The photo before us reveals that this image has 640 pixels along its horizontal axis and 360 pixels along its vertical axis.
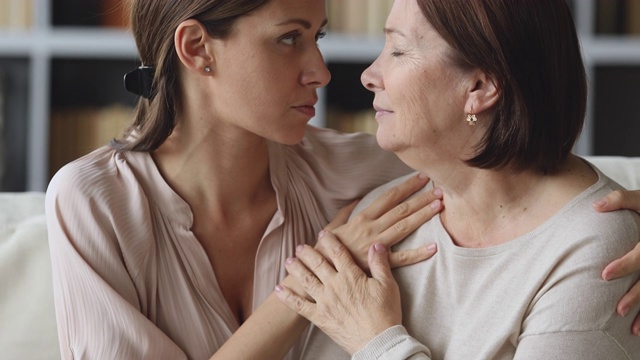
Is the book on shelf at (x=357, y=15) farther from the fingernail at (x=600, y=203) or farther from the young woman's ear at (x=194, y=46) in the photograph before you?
the fingernail at (x=600, y=203)

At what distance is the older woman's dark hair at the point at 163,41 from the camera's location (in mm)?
1854

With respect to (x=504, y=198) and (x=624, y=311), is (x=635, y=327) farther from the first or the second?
(x=504, y=198)

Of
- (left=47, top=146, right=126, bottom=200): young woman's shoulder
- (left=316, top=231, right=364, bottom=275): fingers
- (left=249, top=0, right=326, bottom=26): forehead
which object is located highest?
(left=249, top=0, right=326, bottom=26): forehead

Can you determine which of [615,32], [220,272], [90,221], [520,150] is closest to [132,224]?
[90,221]

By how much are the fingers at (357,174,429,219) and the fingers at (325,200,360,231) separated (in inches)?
3.4

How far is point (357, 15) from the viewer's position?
3.99 meters

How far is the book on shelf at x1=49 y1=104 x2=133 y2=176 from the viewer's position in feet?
13.3

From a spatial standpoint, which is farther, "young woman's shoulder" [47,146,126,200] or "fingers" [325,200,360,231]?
"fingers" [325,200,360,231]

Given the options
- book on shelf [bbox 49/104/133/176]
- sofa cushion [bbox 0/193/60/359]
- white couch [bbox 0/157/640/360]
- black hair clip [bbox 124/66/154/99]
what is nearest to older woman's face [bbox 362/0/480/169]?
black hair clip [bbox 124/66/154/99]

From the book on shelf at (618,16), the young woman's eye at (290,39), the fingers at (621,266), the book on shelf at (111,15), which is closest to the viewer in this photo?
the fingers at (621,266)

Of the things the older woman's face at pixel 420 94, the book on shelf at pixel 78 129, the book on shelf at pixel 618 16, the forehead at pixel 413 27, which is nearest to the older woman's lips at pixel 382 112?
the older woman's face at pixel 420 94

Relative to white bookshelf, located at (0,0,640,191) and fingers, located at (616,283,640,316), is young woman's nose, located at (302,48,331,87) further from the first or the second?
white bookshelf, located at (0,0,640,191)

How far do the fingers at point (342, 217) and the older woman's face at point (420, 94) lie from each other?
0.30 m

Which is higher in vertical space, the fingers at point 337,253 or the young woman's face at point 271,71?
the young woman's face at point 271,71
